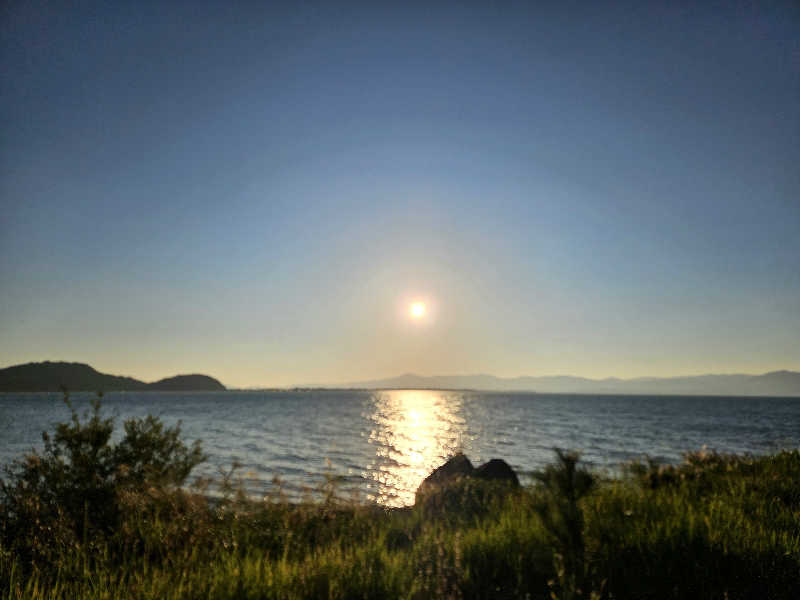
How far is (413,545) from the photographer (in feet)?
18.0

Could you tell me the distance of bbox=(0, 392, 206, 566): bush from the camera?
771 centimetres

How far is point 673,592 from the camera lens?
4066 millimetres

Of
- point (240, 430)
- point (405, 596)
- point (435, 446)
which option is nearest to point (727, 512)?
point (405, 596)

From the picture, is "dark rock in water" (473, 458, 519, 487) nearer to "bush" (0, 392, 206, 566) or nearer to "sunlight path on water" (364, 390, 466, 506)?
"sunlight path on water" (364, 390, 466, 506)

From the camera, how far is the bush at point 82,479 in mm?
7711

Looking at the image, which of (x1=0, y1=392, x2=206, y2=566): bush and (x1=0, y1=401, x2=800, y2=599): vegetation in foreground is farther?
(x1=0, y1=392, x2=206, y2=566): bush

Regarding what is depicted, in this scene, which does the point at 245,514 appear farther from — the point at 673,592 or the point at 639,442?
the point at 639,442

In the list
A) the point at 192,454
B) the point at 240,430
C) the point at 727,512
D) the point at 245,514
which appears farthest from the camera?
the point at 240,430

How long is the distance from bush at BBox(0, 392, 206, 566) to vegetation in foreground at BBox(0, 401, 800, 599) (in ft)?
0.15

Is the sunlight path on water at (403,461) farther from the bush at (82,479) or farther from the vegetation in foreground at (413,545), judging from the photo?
the vegetation in foreground at (413,545)

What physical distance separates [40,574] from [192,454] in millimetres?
7150

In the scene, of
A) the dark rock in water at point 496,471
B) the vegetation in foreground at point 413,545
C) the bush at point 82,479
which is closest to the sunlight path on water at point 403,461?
the dark rock in water at point 496,471

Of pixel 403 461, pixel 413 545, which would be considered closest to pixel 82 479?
pixel 413 545

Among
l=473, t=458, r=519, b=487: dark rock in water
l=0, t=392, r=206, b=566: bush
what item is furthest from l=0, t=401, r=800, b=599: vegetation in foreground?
l=473, t=458, r=519, b=487: dark rock in water
